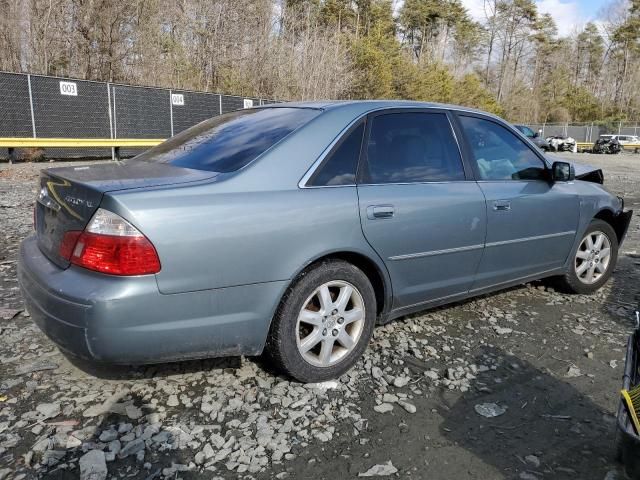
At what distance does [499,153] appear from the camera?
3.95 m

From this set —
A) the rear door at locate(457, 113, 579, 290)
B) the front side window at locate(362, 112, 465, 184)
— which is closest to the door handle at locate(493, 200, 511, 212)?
the rear door at locate(457, 113, 579, 290)

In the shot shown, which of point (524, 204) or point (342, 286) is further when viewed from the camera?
point (524, 204)

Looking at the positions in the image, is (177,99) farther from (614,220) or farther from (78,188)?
(78,188)

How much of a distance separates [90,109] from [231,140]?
1327 centimetres

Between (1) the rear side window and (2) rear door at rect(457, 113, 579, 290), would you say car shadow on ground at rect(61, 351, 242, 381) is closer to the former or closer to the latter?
(1) the rear side window

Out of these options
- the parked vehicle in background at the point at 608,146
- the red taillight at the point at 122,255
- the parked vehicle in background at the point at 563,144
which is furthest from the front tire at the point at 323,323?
the parked vehicle in background at the point at 608,146

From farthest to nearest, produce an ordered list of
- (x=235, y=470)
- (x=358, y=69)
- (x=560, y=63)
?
(x=560, y=63), (x=358, y=69), (x=235, y=470)

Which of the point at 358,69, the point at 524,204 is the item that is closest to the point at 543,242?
the point at 524,204

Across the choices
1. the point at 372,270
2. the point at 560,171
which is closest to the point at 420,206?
the point at 372,270

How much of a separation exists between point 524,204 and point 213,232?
8.19ft

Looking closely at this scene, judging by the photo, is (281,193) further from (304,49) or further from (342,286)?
(304,49)

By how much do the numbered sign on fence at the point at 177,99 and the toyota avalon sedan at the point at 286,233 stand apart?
13.5 m

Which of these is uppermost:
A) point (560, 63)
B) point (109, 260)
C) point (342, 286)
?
point (560, 63)

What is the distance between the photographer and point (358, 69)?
101ft
